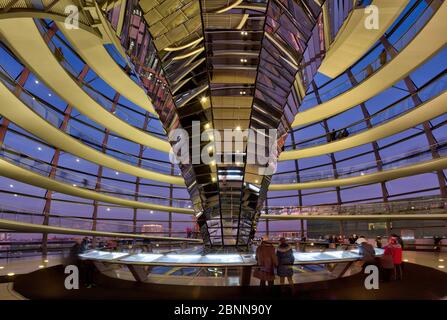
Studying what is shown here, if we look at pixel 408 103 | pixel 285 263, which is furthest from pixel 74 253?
pixel 408 103

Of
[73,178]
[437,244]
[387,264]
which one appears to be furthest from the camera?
[73,178]

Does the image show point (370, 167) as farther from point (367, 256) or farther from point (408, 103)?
point (367, 256)

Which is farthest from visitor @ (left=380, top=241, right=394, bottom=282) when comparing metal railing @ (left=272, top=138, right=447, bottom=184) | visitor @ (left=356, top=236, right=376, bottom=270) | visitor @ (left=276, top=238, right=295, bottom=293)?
metal railing @ (left=272, top=138, right=447, bottom=184)

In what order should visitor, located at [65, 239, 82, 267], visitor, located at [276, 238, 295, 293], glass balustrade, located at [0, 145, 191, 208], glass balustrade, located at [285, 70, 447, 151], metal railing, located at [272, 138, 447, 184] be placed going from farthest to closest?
metal railing, located at [272, 138, 447, 184], glass balustrade, located at [285, 70, 447, 151], glass balustrade, located at [0, 145, 191, 208], visitor, located at [65, 239, 82, 267], visitor, located at [276, 238, 295, 293]

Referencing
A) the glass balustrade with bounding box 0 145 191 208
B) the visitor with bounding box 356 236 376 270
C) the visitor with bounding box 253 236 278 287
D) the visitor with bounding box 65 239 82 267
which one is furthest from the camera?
the glass balustrade with bounding box 0 145 191 208

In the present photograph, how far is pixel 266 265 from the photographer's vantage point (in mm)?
6469

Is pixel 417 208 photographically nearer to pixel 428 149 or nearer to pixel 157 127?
pixel 428 149

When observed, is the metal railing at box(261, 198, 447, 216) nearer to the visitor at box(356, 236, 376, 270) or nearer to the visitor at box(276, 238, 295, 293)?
the visitor at box(356, 236, 376, 270)

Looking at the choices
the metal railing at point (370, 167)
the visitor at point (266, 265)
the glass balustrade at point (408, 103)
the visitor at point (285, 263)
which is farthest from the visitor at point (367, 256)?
the metal railing at point (370, 167)

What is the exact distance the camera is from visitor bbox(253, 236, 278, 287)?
6.43 m

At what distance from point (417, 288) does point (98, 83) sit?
31.8 metres

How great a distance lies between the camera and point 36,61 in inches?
605

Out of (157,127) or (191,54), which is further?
(157,127)
